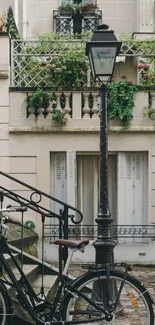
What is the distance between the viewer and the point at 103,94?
26.6 ft

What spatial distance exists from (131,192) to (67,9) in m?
6.77

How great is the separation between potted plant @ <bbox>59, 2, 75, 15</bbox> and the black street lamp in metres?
10.1

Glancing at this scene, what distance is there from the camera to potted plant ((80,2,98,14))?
17766 millimetres

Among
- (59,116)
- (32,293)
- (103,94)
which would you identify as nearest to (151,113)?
(59,116)

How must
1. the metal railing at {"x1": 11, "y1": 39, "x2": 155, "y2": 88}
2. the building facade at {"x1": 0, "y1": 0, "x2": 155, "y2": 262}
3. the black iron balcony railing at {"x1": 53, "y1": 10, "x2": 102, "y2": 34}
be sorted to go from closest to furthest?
the building facade at {"x1": 0, "y1": 0, "x2": 155, "y2": 262}, the metal railing at {"x1": 11, "y1": 39, "x2": 155, "y2": 88}, the black iron balcony railing at {"x1": 53, "y1": 10, "x2": 102, "y2": 34}

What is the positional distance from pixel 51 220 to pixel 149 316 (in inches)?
299

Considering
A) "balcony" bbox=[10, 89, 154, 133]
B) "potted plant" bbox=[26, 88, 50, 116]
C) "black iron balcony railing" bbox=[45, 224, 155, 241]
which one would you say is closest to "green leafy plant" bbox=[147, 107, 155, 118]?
"balcony" bbox=[10, 89, 154, 133]

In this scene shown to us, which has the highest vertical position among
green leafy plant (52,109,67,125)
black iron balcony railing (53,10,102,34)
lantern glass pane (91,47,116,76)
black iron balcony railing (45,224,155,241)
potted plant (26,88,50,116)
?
black iron balcony railing (53,10,102,34)

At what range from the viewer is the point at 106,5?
18109 millimetres

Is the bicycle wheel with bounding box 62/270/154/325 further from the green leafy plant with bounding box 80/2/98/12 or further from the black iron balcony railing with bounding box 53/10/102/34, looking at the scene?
the green leafy plant with bounding box 80/2/98/12

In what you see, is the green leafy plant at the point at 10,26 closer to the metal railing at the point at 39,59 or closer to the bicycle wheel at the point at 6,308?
the metal railing at the point at 39,59

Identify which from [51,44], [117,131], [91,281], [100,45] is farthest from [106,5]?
[91,281]

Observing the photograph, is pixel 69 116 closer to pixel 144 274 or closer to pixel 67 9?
pixel 144 274

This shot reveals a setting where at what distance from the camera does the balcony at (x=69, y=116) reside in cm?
1342
